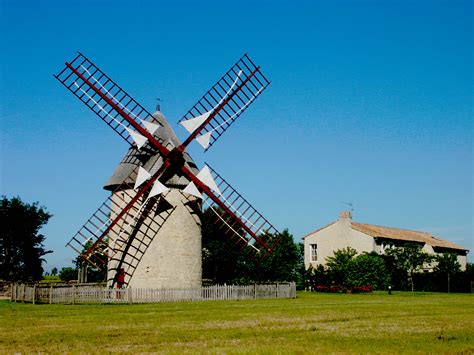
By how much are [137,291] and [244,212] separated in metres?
6.82

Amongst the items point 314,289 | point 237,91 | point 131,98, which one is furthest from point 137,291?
point 314,289

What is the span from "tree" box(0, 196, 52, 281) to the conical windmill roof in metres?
24.4

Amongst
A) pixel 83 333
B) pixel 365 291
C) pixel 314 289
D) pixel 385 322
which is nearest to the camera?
pixel 83 333

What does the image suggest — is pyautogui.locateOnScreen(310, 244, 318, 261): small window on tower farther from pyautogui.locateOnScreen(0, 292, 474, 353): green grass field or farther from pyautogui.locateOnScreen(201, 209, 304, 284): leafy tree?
pyautogui.locateOnScreen(0, 292, 474, 353): green grass field

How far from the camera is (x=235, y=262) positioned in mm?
43344

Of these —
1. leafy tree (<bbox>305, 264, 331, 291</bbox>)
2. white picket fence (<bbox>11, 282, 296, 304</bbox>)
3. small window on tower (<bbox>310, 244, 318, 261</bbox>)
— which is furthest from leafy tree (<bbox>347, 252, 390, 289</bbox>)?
white picket fence (<bbox>11, 282, 296, 304</bbox>)

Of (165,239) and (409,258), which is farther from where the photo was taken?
(409,258)

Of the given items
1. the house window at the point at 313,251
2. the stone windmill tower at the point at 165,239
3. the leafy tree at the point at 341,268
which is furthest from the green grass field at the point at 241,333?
the house window at the point at 313,251

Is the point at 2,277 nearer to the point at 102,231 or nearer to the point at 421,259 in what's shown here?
the point at 102,231

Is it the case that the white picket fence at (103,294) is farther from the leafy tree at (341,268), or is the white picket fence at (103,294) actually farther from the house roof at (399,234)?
the house roof at (399,234)

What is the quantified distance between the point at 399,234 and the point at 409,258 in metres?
8.26

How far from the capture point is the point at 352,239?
181 feet

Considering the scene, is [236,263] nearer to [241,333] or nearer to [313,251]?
[313,251]

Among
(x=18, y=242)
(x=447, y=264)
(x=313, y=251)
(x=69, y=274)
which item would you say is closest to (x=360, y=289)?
(x=447, y=264)
